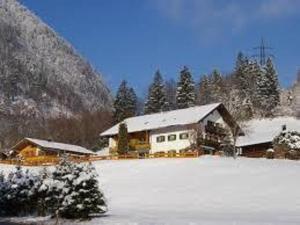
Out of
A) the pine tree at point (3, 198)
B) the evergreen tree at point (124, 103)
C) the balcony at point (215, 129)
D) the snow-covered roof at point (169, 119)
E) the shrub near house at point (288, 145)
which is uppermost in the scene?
the evergreen tree at point (124, 103)

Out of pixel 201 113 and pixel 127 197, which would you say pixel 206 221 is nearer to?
pixel 127 197

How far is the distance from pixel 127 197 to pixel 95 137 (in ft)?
288

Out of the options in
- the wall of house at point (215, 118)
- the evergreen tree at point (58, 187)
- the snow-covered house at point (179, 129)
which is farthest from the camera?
the wall of house at point (215, 118)

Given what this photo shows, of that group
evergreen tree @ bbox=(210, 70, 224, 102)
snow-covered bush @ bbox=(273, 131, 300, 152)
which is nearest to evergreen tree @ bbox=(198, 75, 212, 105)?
evergreen tree @ bbox=(210, 70, 224, 102)

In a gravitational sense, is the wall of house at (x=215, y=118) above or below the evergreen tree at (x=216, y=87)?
below

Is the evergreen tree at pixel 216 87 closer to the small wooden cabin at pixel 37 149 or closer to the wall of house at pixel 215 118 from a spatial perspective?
the wall of house at pixel 215 118

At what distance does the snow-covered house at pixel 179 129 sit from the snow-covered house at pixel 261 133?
22.0ft

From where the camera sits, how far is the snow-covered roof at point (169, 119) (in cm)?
8520

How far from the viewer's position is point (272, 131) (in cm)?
10519

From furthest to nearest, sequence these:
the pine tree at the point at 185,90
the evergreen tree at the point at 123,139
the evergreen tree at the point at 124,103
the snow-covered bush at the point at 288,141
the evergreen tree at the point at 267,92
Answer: the evergreen tree at the point at 267,92 → the pine tree at the point at 185,90 → the evergreen tree at the point at 124,103 → the evergreen tree at the point at 123,139 → the snow-covered bush at the point at 288,141

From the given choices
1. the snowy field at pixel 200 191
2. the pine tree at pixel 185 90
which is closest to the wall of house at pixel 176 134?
the snowy field at pixel 200 191

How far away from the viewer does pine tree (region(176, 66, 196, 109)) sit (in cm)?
11994

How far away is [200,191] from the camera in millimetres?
48438

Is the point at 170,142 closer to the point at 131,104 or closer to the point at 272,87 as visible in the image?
the point at 131,104
